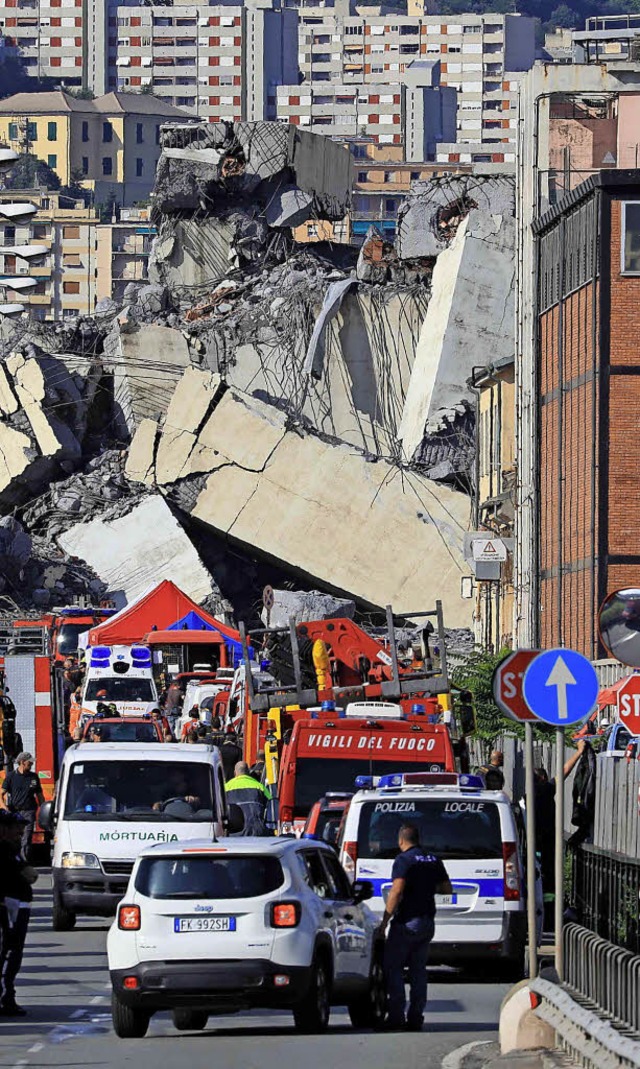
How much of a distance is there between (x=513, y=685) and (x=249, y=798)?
7524 millimetres

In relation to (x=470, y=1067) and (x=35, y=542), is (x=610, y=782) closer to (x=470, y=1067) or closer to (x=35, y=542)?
(x=470, y=1067)

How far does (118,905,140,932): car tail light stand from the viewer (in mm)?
14742

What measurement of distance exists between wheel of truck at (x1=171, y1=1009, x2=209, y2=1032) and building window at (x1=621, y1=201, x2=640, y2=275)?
35.3 metres

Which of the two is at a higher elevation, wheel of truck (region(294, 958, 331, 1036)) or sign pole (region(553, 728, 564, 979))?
sign pole (region(553, 728, 564, 979))

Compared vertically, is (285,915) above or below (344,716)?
above

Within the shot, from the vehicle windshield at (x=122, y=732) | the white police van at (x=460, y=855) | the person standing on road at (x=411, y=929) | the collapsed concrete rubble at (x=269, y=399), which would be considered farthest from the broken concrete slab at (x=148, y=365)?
the person standing on road at (x=411, y=929)

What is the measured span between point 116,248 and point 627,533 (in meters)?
138

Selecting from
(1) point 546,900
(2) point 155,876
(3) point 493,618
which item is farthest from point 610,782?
(3) point 493,618

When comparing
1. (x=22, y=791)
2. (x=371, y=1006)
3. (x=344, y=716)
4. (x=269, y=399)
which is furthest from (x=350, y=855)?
(x=269, y=399)

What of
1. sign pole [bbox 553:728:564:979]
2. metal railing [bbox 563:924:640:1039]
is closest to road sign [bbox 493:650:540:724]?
sign pole [bbox 553:728:564:979]

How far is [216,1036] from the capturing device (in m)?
15.4

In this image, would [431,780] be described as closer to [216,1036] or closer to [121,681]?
[216,1036]

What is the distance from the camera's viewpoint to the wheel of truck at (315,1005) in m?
14.8

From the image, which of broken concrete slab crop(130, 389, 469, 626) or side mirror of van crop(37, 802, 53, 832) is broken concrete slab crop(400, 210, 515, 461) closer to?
broken concrete slab crop(130, 389, 469, 626)
